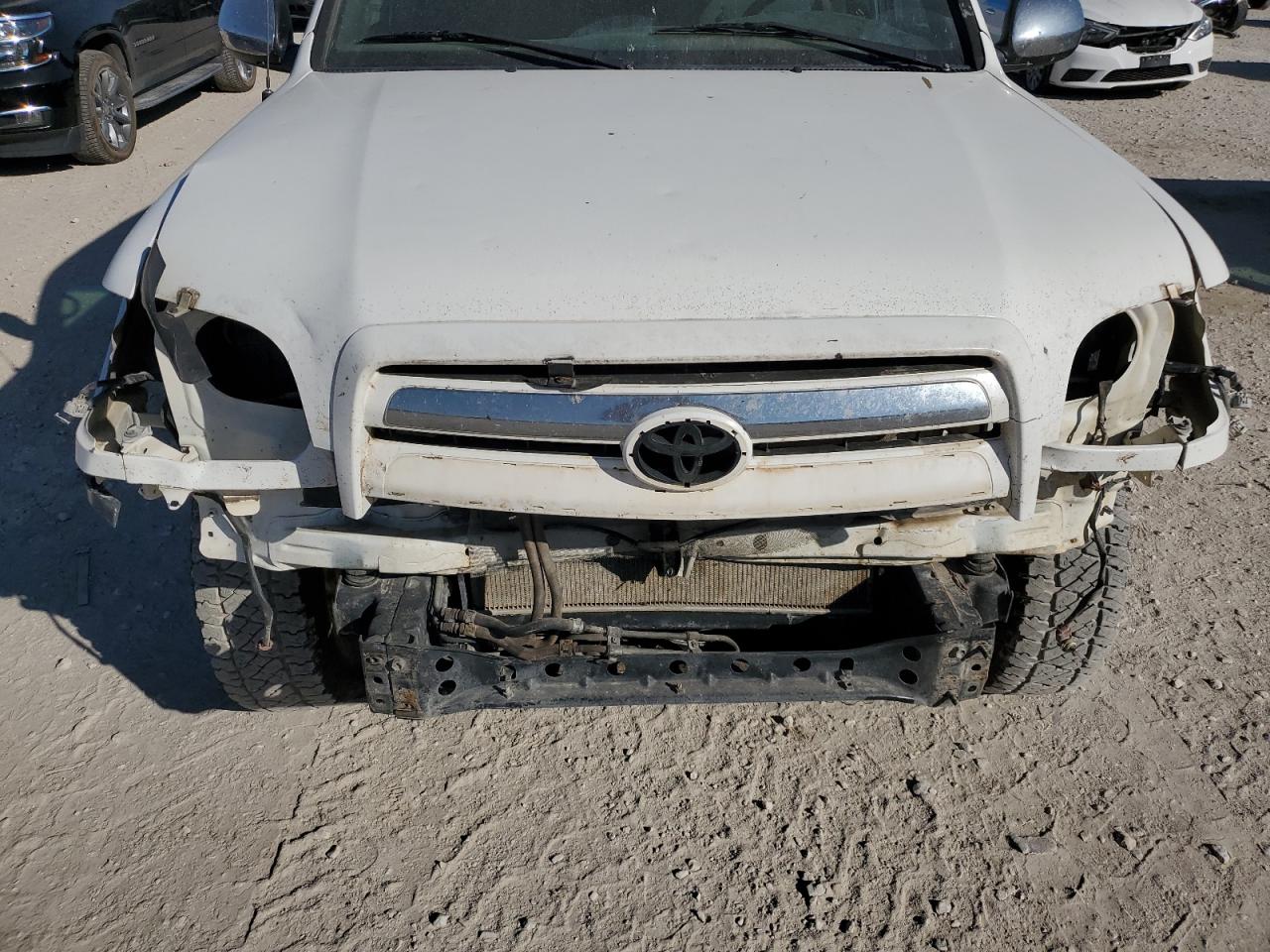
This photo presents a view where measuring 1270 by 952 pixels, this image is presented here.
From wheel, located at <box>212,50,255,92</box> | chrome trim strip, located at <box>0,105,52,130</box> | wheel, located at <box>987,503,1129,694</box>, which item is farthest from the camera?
wheel, located at <box>212,50,255,92</box>

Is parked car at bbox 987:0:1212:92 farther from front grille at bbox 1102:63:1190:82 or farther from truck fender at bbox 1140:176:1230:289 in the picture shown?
truck fender at bbox 1140:176:1230:289

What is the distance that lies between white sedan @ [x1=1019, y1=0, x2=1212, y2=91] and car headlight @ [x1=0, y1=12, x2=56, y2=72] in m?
7.93

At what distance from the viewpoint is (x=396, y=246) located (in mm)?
2363

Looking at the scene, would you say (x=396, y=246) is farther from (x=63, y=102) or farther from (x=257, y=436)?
(x=63, y=102)

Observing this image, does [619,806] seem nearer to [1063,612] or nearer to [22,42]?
[1063,612]

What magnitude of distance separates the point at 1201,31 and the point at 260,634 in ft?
34.6

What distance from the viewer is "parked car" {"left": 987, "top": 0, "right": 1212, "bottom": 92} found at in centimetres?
998

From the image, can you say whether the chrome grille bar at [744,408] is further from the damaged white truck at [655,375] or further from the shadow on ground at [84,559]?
A: the shadow on ground at [84,559]

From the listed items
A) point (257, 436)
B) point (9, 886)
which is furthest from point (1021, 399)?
point (9, 886)

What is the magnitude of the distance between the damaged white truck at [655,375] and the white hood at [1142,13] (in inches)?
314

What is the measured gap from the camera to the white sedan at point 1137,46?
32.7ft

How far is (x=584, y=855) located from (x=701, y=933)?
1.21ft

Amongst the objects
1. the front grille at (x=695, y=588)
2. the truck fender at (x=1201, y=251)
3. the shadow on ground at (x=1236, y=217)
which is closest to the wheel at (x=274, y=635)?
the front grille at (x=695, y=588)

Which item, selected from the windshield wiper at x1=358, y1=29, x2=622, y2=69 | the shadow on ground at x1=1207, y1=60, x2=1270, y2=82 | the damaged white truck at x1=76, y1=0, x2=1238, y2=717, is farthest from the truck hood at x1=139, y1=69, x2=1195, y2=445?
the shadow on ground at x1=1207, y1=60, x2=1270, y2=82
